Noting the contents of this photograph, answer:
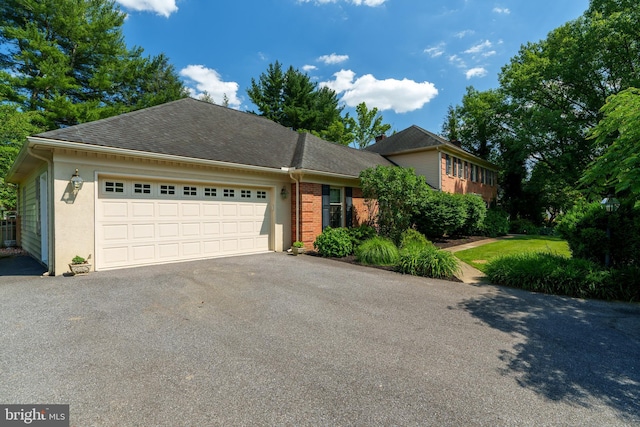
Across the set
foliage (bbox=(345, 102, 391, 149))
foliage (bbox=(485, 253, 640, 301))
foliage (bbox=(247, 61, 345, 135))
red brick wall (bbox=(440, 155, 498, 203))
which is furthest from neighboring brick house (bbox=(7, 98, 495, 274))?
foliage (bbox=(345, 102, 391, 149))

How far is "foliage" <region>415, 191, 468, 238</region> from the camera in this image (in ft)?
42.8

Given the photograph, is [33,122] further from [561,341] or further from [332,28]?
[561,341]

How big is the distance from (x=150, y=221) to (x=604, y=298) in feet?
34.8

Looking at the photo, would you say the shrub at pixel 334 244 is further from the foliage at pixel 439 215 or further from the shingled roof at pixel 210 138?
the foliage at pixel 439 215

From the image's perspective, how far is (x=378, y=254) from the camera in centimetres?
890

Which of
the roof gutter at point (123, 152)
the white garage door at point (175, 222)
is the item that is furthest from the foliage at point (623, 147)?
the white garage door at point (175, 222)

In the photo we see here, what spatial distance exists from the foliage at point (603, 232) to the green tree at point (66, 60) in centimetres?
2343

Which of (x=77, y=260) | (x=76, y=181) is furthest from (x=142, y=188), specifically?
(x=77, y=260)

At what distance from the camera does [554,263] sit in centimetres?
666

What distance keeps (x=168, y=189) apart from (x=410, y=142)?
50.5ft

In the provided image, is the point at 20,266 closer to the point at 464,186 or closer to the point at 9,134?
the point at 9,134

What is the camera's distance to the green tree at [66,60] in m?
16.8

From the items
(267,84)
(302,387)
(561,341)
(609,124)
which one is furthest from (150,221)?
(267,84)

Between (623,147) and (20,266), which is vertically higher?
(623,147)
